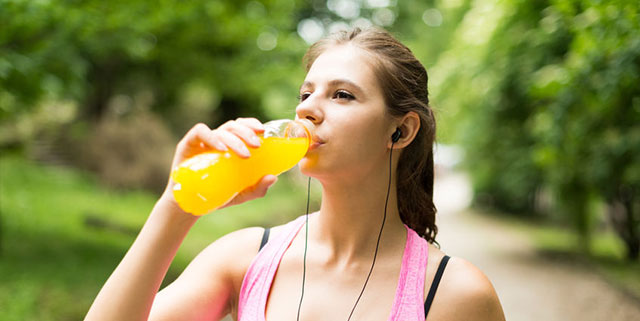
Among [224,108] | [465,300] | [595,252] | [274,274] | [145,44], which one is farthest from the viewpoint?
[224,108]

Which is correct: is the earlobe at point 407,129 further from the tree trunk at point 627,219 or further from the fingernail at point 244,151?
the tree trunk at point 627,219

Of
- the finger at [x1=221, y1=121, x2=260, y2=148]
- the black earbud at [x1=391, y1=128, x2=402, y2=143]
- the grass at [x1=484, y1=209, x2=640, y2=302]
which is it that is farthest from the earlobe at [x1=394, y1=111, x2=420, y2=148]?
the grass at [x1=484, y1=209, x2=640, y2=302]

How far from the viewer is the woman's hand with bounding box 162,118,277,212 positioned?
46.8 inches

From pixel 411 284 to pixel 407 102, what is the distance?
0.56 meters

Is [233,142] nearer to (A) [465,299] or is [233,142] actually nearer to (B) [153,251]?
(B) [153,251]

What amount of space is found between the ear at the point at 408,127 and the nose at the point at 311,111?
31 centimetres

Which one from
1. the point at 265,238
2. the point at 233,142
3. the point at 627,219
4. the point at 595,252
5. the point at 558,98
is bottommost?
the point at 595,252

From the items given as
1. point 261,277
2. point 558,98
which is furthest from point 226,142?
point 558,98

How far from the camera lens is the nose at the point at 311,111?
1.53 metres

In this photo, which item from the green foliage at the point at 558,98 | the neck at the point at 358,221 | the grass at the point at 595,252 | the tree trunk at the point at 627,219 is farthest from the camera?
the tree trunk at the point at 627,219

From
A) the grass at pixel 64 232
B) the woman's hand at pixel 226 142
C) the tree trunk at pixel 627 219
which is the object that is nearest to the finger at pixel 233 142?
the woman's hand at pixel 226 142

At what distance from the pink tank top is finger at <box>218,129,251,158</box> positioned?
602 mm

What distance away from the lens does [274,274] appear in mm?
1686

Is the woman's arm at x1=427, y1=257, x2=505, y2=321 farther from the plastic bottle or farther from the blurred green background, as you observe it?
the blurred green background
